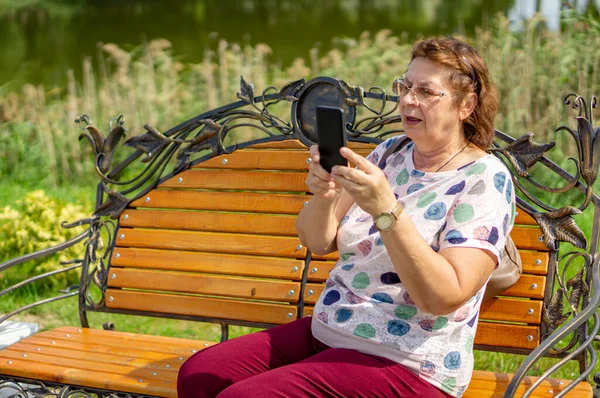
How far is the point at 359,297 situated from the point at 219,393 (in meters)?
0.48

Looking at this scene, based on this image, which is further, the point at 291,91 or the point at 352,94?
the point at 291,91

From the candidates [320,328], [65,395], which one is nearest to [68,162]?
[65,395]

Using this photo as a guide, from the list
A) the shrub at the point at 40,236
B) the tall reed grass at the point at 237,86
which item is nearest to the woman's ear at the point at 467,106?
the shrub at the point at 40,236

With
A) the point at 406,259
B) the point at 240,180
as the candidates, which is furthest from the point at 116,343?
the point at 406,259

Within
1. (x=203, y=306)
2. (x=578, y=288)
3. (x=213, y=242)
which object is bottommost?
(x=203, y=306)

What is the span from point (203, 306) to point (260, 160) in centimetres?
62

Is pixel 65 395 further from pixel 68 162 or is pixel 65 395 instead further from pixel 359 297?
pixel 68 162

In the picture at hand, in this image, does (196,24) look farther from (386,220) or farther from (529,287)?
(386,220)

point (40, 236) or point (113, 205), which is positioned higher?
point (113, 205)

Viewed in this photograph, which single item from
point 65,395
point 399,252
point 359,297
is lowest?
point 65,395

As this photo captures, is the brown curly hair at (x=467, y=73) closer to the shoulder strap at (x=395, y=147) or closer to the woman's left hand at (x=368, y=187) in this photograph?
the shoulder strap at (x=395, y=147)

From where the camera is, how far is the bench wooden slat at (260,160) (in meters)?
3.45

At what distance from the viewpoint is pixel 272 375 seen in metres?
2.38

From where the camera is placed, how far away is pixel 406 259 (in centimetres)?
221
